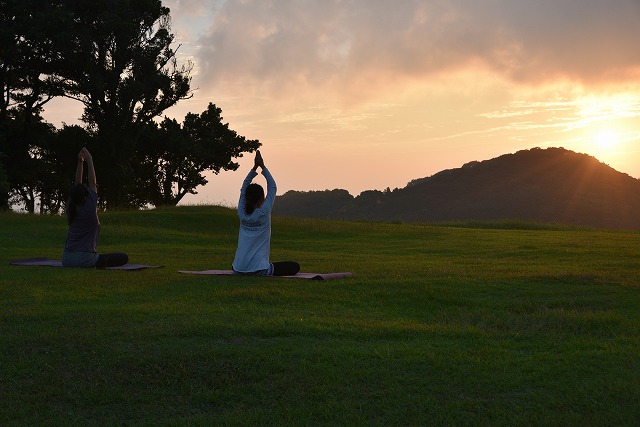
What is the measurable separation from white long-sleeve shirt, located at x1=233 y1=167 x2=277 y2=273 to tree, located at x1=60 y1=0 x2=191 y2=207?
1050 inches

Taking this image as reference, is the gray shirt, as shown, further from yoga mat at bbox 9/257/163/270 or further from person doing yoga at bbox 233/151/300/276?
person doing yoga at bbox 233/151/300/276

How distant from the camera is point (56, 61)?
125ft

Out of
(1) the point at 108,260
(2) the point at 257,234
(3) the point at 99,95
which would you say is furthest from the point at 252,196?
(3) the point at 99,95

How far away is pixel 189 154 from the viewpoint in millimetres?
42000

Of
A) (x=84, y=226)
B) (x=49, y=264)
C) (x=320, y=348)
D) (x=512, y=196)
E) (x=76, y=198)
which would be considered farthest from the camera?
(x=512, y=196)

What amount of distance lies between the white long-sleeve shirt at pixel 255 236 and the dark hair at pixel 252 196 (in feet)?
0.39

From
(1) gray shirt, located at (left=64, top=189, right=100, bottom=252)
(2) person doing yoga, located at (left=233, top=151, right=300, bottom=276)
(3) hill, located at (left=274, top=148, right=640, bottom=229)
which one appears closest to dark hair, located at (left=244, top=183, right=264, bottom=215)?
(2) person doing yoga, located at (left=233, top=151, right=300, bottom=276)

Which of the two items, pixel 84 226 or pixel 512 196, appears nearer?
pixel 84 226

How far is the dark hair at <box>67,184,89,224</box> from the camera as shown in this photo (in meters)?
14.0

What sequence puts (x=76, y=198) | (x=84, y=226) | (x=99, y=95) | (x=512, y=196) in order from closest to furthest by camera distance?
(x=76, y=198) → (x=84, y=226) → (x=99, y=95) → (x=512, y=196)

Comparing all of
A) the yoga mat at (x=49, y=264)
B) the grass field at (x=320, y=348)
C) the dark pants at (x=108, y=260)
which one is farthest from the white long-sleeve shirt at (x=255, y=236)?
the dark pants at (x=108, y=260)

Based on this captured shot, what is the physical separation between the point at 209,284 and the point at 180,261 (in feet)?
17.3

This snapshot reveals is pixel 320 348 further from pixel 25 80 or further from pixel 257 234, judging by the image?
pixel 25 80

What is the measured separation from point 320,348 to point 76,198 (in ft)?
27.5
